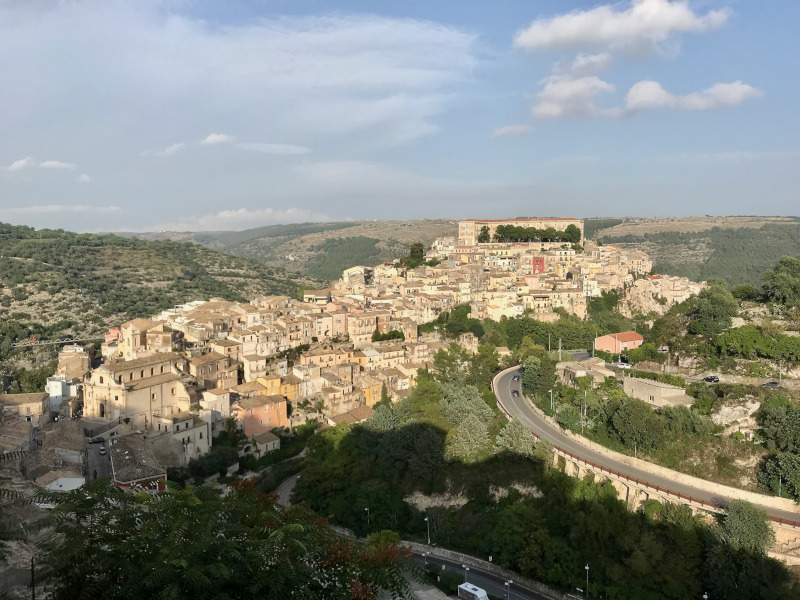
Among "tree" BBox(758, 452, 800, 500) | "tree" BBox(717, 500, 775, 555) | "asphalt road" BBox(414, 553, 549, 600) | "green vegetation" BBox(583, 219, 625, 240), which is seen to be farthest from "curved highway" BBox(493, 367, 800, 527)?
"green vegetation" BBox(583, 219, 625, 240)

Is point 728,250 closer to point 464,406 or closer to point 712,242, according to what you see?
point 712,242

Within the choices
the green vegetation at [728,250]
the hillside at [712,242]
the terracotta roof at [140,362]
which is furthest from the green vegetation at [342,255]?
the terracotta roof at [140,362]

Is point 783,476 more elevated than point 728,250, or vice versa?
point 728,250

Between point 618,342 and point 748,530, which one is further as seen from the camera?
point 618,342

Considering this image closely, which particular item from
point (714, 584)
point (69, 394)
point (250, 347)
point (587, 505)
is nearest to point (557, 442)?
point (587, 505)

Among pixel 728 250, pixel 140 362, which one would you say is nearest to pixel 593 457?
pixel 140 362

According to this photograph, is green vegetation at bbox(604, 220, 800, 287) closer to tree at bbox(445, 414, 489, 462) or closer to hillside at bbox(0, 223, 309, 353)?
hillside at bbox(0, 223, 309, 353)

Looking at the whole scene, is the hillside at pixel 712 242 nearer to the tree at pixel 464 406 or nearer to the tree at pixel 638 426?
the tree at pixel 464 406

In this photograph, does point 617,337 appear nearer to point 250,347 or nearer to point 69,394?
point 250,347
